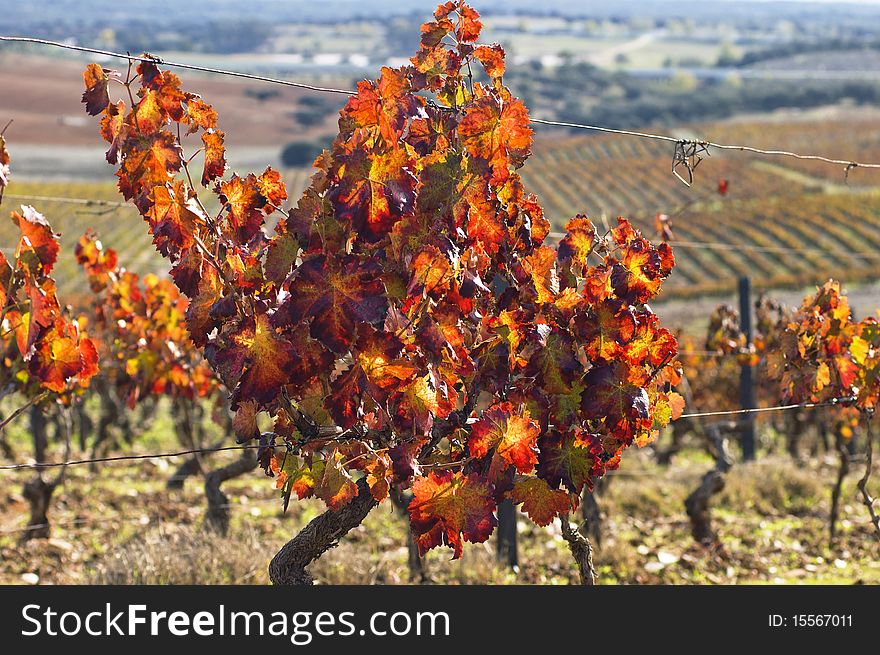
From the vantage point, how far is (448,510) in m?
2.99

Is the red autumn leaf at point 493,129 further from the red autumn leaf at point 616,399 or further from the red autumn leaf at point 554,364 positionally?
the red autumn leaf at point 616,399

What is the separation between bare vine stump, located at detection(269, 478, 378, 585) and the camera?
358cm

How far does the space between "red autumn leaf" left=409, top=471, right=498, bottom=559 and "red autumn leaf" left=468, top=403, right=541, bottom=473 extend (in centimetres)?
11

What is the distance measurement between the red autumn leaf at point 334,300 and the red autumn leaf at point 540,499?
0.81 meters

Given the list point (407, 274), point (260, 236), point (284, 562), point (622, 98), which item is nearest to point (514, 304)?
point (407, 274)

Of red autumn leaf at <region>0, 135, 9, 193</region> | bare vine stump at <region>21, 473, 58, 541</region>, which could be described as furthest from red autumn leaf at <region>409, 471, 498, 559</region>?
bare vine stump at <region>21, 473, 58, 541</region>

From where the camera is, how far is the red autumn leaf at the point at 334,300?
9.31ft

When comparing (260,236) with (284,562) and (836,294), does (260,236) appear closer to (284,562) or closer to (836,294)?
(284,562)

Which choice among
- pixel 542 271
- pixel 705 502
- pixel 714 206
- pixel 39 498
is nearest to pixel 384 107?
pixel 542 271

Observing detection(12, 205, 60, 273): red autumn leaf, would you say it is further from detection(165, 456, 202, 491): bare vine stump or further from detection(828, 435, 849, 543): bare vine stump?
detection(828, 435, 849, 543): bare vine stump

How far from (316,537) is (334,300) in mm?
1107

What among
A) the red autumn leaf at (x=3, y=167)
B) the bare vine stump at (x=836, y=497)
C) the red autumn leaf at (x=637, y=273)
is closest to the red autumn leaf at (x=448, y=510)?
the red autumn leaf at (x=637, y=273)

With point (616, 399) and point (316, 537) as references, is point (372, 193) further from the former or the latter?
point (316, 537)

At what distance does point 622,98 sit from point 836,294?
11617cm
